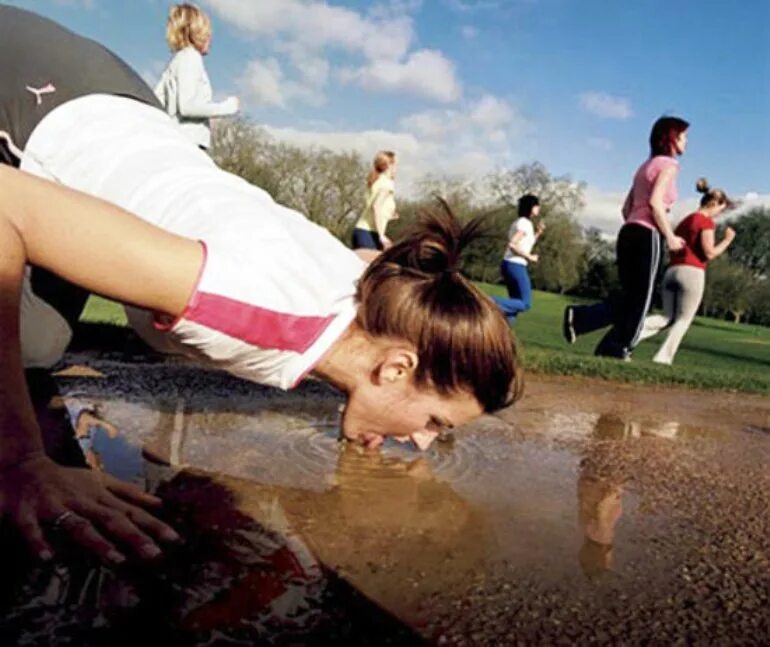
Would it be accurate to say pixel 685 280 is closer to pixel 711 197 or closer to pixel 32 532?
pixel 711 197

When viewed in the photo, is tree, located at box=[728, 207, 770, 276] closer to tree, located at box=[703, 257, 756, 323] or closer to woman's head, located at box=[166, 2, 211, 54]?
tree, located at box=[703, 257, 756, 323]

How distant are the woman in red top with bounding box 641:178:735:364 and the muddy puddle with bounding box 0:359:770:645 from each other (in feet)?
11.2

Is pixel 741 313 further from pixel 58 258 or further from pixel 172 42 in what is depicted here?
pixel 58 258

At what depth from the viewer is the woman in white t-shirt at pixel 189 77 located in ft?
18.9

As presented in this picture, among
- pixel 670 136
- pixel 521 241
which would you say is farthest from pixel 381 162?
pixel 670 136

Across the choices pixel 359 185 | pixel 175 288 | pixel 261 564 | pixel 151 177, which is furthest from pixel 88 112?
pixel 359 185

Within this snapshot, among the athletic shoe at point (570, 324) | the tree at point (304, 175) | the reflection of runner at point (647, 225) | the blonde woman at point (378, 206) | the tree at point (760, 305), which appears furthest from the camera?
the tree at point (760, 305)

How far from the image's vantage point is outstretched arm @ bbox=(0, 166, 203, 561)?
72.5 inches

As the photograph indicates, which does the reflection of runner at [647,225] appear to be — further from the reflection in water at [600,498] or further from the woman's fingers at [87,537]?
the woman's fingers at [87,537]

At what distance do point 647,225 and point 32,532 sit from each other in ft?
19.7

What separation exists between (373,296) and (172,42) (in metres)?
4.36

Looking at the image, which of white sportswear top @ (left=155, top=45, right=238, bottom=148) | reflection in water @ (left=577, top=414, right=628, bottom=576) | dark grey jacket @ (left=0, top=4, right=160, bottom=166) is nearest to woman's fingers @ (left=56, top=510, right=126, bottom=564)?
reflection in water @ (left=577, top=414, right=628, bottom=576)

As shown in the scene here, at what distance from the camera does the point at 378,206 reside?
9469 mm

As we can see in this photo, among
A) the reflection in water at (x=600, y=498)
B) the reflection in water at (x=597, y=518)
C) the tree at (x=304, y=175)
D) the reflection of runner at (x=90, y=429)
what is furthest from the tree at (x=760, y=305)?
the reflection of runner at (x=90, y=429)
